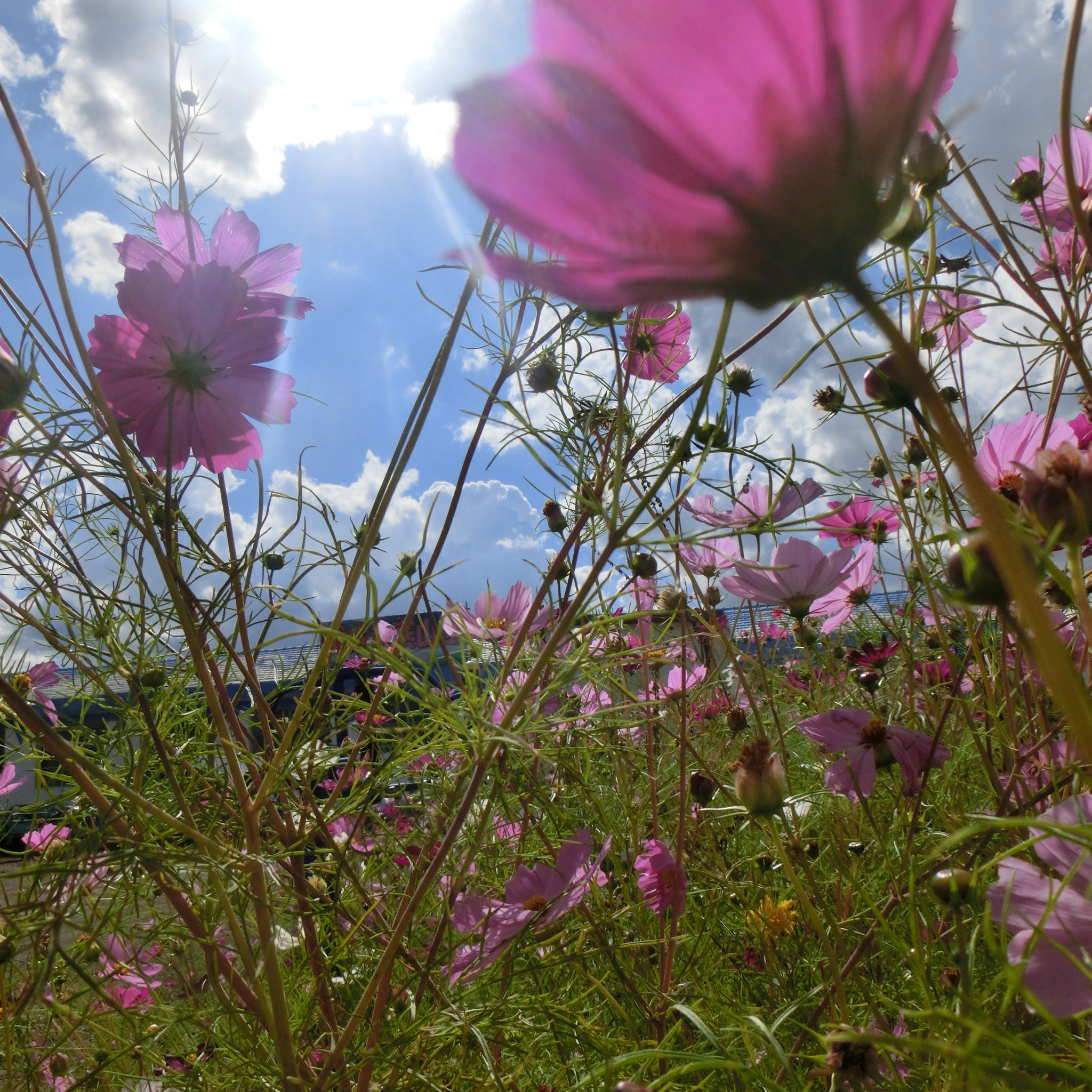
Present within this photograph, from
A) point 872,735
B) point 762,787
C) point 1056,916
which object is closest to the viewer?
point 1056,916

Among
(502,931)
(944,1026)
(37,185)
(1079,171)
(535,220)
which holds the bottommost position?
(944,1026)

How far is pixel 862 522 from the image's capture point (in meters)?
0.86

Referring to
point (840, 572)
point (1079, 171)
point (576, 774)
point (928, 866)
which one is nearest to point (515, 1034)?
point (576, 774)

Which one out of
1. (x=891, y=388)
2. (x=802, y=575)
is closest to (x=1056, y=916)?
(x=891, y=388)

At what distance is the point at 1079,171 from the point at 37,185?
73 cm

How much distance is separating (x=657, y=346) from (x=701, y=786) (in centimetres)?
40

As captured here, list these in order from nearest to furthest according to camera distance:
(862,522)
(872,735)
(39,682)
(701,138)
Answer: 1. (701,138)
2. (872,735)
3. (862,522)
4. (39,682)

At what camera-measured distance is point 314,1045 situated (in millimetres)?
427

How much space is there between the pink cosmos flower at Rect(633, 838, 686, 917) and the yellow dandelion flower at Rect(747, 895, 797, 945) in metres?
0.08

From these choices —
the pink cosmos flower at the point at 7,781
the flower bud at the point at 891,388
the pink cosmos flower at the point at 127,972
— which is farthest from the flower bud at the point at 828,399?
the pink cosmos flower at the point at 7,781

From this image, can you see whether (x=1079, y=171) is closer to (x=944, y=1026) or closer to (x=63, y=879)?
(x=944, y=1026)

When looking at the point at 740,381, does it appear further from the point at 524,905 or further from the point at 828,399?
the point at 524,905

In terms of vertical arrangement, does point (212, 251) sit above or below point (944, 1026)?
above

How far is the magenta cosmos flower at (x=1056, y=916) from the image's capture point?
24cm
